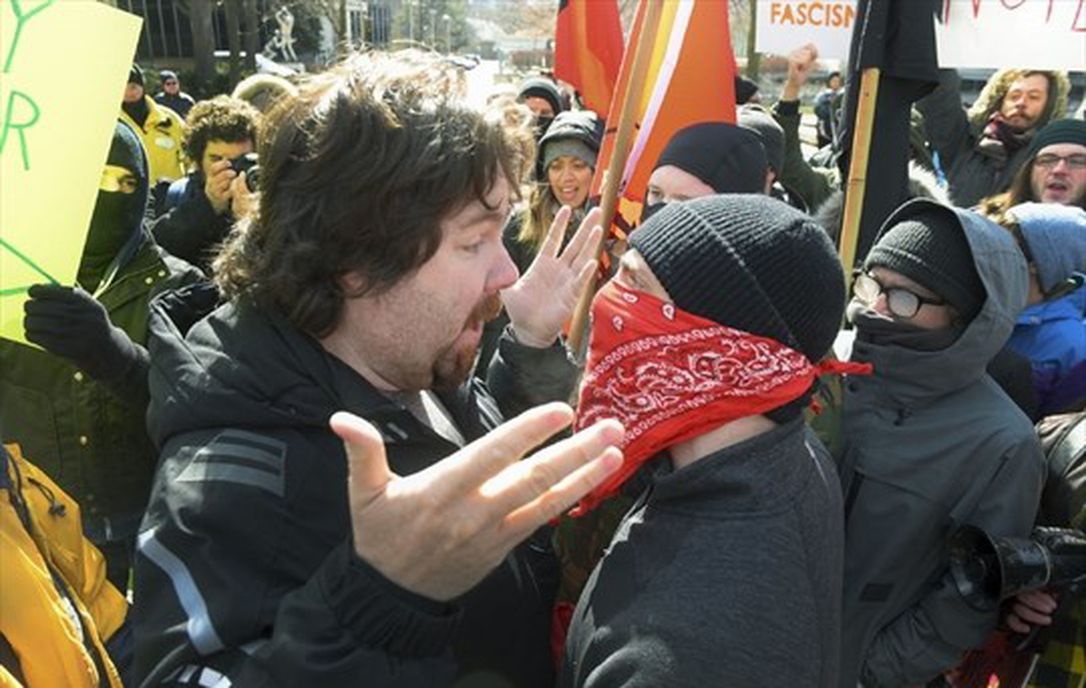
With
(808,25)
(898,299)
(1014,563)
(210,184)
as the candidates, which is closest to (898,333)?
(898,299)

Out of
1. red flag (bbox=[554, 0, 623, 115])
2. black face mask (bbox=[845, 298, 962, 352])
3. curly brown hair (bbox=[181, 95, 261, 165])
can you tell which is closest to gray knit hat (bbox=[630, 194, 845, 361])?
black face mask (bbox=[845, 298, 962, 352])

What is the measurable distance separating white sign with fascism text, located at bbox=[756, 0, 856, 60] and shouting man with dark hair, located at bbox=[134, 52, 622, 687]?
3743 mm

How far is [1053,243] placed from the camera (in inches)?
103

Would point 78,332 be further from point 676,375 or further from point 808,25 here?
point 808,25

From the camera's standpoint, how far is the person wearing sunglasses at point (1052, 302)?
2580mm

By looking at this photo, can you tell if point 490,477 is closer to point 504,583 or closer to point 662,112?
point 504,583

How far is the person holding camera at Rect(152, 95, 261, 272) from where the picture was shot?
11.7ft

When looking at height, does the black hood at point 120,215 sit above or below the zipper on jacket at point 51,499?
above

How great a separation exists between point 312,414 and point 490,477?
1.65 ft

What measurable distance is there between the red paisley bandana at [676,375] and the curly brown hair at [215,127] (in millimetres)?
2900

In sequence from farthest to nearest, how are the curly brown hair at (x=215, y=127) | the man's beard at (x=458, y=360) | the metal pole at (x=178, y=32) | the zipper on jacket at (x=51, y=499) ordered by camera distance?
the metal pole at (x=178, y=32) → the curly brown hair at (x=215, y=127) → the zipper on jacket at (x=51, y=499) → the man's beard at (x=458, y=360)

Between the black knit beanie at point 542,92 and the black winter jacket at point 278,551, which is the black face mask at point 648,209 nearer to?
the black winter jacket at point 278,551

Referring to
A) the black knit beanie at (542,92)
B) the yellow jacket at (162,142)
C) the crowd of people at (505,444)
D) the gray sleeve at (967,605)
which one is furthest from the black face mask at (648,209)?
the yellow jacket at (162,142)

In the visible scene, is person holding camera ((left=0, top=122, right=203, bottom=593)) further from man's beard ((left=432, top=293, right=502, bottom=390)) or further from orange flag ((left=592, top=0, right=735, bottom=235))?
orange flag ((left=592, top=0, right=735, bottom=235))
